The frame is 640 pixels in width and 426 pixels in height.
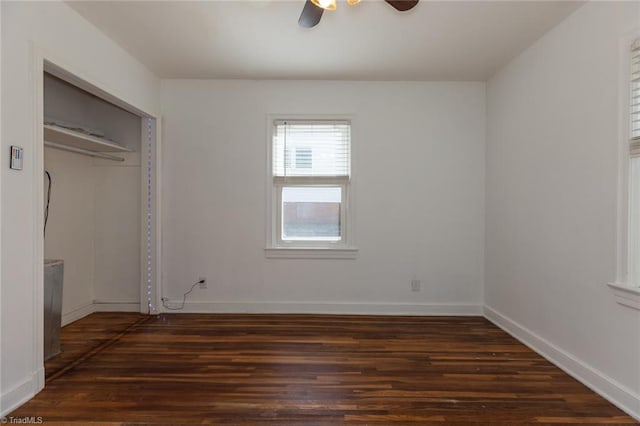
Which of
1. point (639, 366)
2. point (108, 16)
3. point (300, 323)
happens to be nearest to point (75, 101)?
point (108, 16)

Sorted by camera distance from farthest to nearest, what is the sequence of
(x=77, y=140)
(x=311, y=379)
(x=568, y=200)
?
(x=77, y=140), (x=568, y=200), (x=311, y=379)

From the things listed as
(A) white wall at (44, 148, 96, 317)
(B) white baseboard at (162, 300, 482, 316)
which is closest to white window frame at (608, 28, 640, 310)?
(B) white baseboard at (162, 300, 482, 316)

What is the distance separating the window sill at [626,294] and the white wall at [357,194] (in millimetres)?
1713

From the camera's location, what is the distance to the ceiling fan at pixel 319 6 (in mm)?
1945

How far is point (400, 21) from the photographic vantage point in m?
2.55

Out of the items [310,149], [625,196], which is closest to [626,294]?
[625,196]

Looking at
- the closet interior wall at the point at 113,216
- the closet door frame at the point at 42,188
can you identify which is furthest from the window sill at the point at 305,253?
the closet interior wall at the point at 113,216

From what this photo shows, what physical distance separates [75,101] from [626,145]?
16.2 feet

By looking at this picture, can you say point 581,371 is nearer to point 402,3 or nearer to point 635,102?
point 635,102

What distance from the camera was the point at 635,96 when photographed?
2.01 m

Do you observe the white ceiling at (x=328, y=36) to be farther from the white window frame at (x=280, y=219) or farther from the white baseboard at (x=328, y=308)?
the white baseboard at (x=328, y=308)

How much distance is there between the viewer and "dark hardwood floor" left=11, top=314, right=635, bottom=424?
1.95m

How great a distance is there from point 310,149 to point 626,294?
2.97 meters

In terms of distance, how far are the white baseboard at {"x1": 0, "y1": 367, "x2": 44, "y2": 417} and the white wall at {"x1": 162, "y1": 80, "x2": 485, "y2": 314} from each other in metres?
1.67
